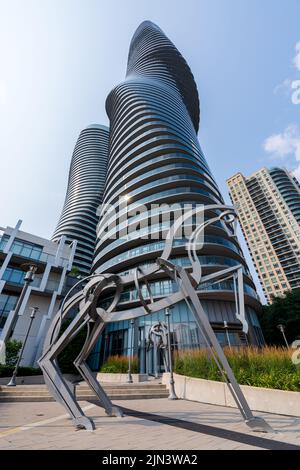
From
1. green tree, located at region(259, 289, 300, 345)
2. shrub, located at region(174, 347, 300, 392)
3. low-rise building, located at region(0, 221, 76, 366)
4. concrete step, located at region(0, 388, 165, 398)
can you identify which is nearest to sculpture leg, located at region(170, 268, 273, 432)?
shrub, located at region(174, 347, 300, 392)

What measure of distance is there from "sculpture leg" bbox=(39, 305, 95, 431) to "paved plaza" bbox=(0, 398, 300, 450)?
0.25m

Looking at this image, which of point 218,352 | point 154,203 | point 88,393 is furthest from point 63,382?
point 154,203

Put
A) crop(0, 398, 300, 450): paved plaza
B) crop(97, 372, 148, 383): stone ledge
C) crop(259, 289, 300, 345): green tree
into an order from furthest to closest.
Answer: crop(259, 289, 300, 345): green tree
crop(97, 372, 148, 383): stone ledge
crop(0, 398, 300, 450): paved plaza

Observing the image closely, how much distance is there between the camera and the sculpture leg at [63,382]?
4.88 meters

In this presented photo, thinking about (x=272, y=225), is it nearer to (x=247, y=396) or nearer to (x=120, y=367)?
(x=120, y=367)

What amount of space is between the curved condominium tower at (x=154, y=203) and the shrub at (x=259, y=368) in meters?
7.33

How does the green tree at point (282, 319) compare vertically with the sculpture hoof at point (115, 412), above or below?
above

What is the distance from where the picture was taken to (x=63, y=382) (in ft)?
17.2

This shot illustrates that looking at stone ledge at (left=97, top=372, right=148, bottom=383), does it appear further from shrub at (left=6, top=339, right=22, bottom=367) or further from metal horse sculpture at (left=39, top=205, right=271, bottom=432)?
metal horse sculpture at (left=39, top=205, right=271, bottom=432)

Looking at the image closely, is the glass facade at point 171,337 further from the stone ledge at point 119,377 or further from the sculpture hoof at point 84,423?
the sculpture hoof at point 84,423

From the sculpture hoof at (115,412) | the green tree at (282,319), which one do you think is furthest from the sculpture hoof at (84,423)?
the green tree at (282,319)

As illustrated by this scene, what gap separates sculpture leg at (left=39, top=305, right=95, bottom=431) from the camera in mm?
4875
